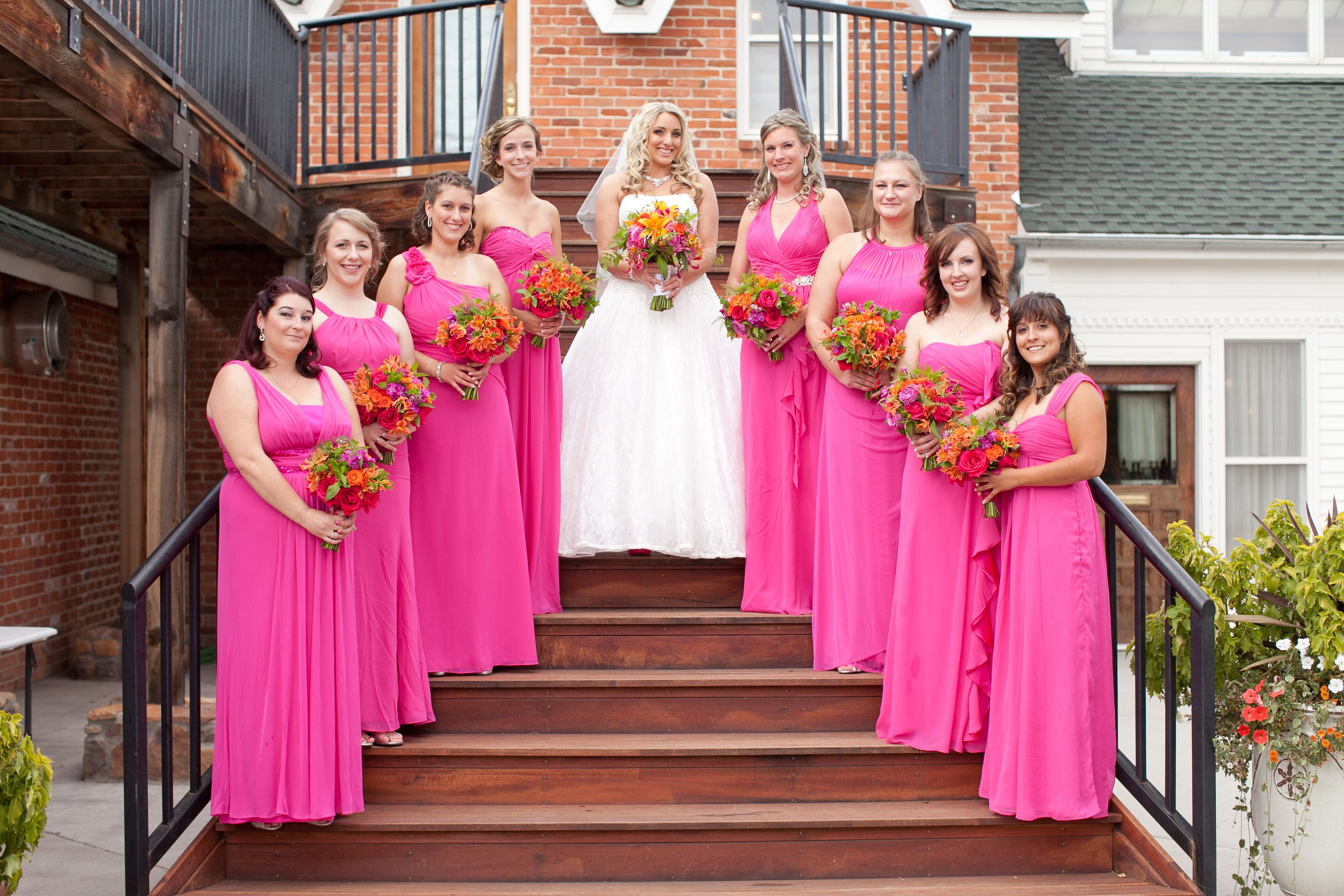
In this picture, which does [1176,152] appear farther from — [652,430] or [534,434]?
[534,434]

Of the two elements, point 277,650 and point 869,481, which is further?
point 869,481

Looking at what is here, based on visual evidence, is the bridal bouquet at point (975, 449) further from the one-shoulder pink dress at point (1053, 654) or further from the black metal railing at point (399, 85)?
the black metal railing at point (399, 85)

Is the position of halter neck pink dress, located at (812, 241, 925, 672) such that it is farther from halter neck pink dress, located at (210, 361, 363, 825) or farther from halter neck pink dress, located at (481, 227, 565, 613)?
halter neck pink dress, located at (210, 361, 363, 825)

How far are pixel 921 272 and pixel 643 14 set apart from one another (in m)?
6.20

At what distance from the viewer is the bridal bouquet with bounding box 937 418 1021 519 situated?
12.2ft

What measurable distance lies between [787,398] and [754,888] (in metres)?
1.96

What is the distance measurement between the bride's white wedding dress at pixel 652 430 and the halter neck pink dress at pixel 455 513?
2.37ft

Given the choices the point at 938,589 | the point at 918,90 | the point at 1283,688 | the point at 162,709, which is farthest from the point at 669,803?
the point at 918,90

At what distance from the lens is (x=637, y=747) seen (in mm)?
4012

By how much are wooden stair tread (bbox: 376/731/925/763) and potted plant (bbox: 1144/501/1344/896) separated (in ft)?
2.97

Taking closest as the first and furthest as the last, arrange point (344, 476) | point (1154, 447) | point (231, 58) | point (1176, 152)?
point (344, 476) < point (231, 58) < point (1154, 447) < point (1176, 152)

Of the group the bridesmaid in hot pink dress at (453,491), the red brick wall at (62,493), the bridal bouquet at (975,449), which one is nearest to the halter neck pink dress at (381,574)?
the bridesmaid in hot pink dress at (453,491)

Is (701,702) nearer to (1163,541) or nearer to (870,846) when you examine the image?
(870,846)

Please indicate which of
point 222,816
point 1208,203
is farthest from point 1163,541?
point 222,816
